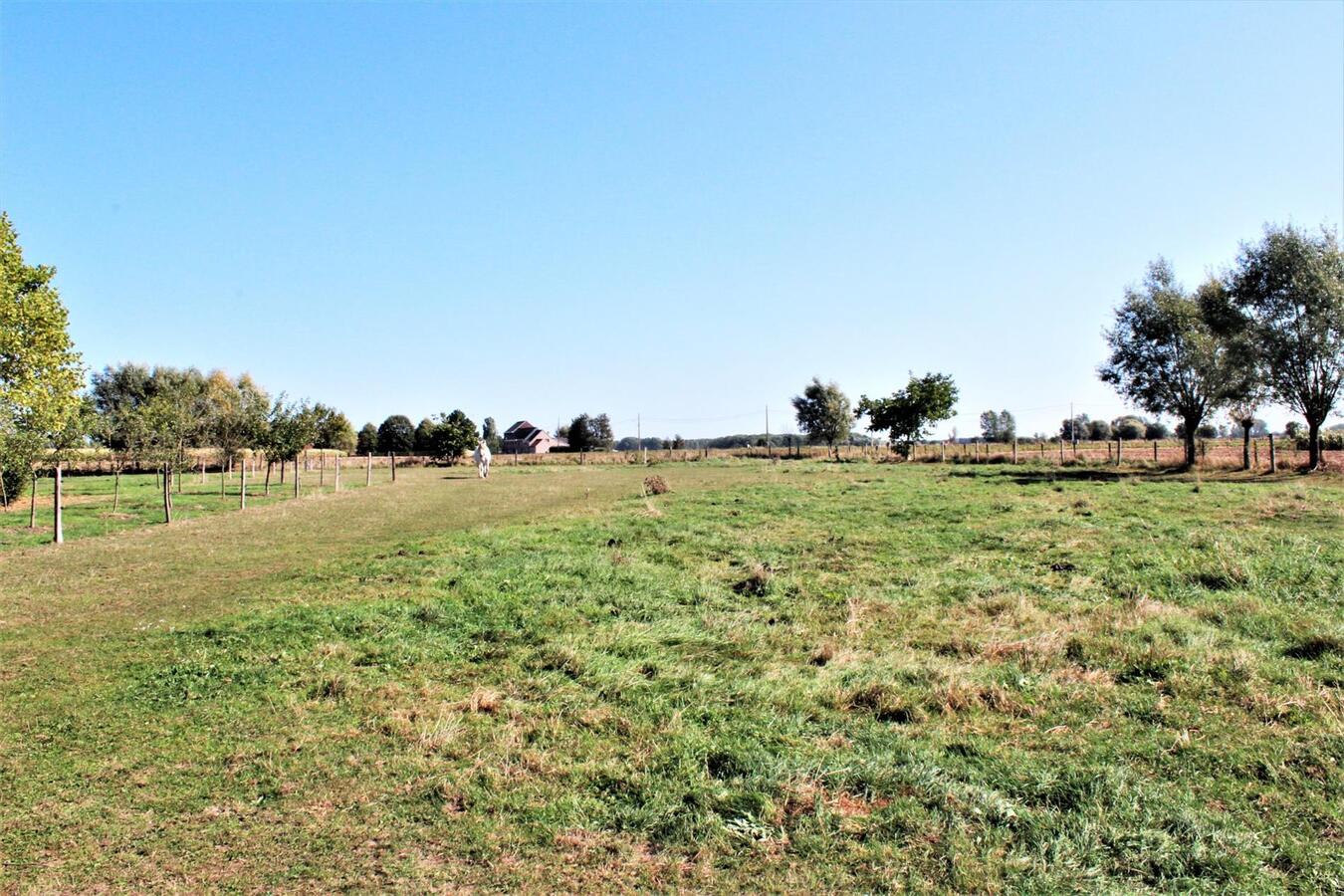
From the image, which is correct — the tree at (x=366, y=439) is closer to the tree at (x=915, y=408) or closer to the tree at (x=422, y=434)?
the tree at (x=422, y=434)

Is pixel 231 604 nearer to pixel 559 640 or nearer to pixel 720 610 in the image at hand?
pixel 559 640

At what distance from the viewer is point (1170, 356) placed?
3869cm

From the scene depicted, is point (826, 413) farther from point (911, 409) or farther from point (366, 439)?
point (366, 439)

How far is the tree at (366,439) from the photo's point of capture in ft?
301

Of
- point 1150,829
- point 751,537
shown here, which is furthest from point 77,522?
point 1150,829

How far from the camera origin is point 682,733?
5418mm

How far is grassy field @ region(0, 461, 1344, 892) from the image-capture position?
12.7ft

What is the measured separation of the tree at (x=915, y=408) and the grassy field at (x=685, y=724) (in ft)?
154

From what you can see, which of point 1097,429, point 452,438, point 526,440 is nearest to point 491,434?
point 526,440

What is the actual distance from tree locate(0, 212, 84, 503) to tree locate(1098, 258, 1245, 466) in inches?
1881

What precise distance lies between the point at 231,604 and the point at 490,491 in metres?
22.2

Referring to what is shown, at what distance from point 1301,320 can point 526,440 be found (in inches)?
3577

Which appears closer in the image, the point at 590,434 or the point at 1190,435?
the point at 1190,435

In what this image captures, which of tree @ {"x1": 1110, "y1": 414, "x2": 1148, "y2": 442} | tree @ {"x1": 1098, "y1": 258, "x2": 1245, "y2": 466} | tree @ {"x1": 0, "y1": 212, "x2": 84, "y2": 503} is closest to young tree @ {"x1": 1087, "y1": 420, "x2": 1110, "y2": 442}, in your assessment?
tree @ {"x1": 1110, "y1": 414, "x2": 1148, "y2": 442}
